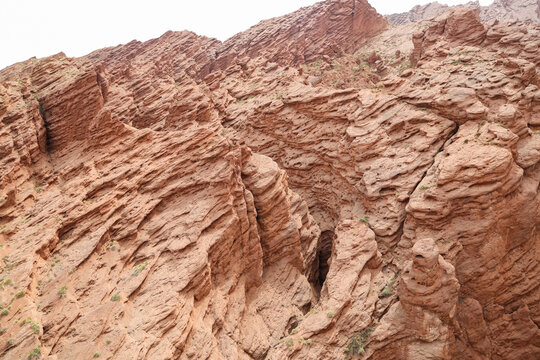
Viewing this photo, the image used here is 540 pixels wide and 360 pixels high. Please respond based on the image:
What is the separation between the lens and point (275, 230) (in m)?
19.6

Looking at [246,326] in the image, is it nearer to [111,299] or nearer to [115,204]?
[111,299]

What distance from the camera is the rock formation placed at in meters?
12.8

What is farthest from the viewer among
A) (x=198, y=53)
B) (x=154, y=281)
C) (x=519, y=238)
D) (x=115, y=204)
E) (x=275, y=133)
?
(x=198, y=53)

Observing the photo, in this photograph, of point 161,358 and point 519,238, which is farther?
point 519,238

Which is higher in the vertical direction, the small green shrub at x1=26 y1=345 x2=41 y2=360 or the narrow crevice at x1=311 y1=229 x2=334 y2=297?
the small green shrub at x1=26 y1=345 x2=41 y2=360

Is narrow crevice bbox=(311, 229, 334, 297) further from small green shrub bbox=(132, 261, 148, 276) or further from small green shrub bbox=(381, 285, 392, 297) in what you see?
small green shrub bbox=(132, 261, 148, 276)

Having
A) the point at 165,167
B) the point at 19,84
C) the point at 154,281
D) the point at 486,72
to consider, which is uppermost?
the point at 19,84

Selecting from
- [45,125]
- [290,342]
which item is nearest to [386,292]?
[290,342]

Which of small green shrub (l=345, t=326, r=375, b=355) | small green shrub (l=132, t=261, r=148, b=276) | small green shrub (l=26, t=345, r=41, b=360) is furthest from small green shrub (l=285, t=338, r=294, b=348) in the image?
small green shrub (l=26, t=345, r=41, b=360)

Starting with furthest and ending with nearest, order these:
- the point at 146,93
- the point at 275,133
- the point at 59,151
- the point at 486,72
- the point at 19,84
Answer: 1. the point at 146,93
2. the point at 275,133
3. the point at 486,72
4. the point at 19,84
5. the point at 59,151

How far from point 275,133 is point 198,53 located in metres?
30.7

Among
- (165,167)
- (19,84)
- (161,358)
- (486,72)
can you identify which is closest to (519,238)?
(486,72)

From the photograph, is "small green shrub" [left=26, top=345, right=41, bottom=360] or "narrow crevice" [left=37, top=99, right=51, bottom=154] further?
"narrow crevice" [left=37, top=99, right=51, bottom=154]

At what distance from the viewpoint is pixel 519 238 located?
1700cm
